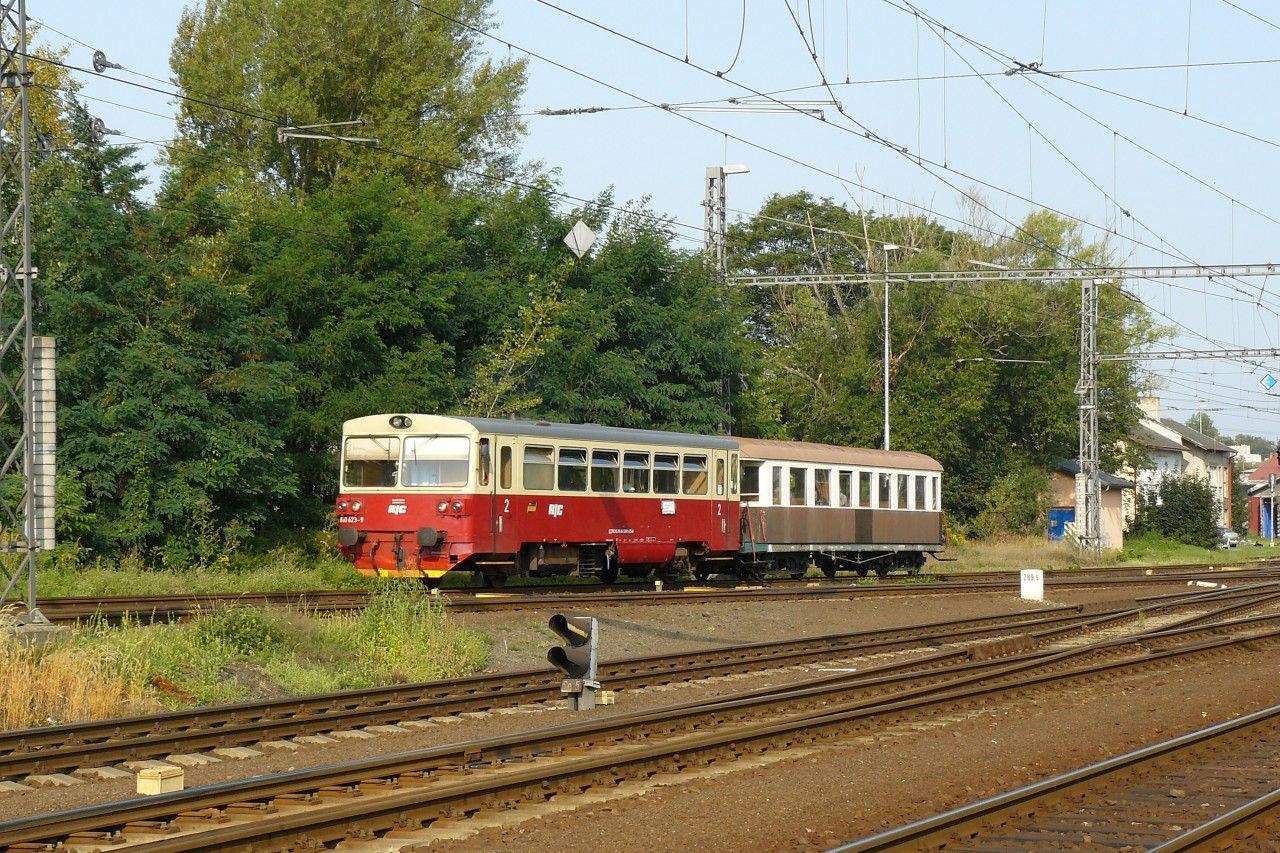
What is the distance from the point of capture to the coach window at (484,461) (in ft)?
73.0

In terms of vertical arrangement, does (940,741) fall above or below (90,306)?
below

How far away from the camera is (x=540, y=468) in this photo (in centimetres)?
2320

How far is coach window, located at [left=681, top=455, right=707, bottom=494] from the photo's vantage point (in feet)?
86.8

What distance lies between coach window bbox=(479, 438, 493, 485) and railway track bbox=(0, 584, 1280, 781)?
600 cm

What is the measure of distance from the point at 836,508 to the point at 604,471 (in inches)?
336

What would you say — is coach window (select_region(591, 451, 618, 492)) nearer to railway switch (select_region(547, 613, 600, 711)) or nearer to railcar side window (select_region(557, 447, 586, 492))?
railcar side window (select_region(557, 447, 586, 492))

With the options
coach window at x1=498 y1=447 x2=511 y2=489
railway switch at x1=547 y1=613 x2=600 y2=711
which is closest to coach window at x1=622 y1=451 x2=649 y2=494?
coach window at x1=498 y1=447 x2=511 y2=489

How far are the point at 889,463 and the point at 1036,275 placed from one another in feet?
23.8

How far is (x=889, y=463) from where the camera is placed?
110 feet

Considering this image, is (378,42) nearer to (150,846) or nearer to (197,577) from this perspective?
(197,577)

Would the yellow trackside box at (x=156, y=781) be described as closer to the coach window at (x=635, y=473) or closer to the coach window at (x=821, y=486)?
the coach window at (x=635, y=473)

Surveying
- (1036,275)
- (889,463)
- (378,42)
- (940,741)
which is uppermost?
(378,42)

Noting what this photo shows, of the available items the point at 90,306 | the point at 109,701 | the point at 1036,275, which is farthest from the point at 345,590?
the point at 1036,275

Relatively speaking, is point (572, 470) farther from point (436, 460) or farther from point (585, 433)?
point (436, 460)
